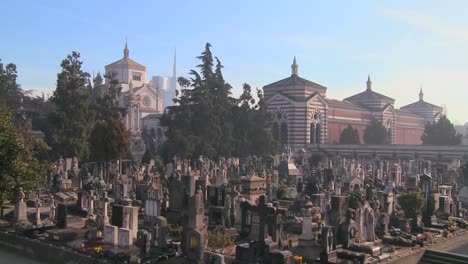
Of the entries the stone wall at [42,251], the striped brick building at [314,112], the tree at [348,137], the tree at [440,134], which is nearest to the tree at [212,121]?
the striped brick building at [314,112]

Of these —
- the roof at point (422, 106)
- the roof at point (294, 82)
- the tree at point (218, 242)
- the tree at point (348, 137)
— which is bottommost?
the tree at point (218, 242)

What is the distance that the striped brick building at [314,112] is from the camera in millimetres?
57656

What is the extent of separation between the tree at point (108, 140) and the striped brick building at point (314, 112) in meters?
28.7

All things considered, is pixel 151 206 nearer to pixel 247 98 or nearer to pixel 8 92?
pixel 247 98

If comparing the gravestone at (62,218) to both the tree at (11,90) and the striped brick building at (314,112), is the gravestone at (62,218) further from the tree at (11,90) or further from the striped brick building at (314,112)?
the striped brick building at (314,112)

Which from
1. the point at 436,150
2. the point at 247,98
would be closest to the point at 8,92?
the point at 247,98

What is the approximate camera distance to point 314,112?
2318 inches

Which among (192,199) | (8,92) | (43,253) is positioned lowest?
(43,253)

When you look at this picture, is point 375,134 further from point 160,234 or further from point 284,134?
point 160,234

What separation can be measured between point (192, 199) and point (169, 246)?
170 cm

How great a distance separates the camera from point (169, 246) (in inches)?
565

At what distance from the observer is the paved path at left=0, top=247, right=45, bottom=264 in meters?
14.2

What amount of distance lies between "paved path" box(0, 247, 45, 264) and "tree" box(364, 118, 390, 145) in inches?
2193

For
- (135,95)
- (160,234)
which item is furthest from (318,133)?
(160,234)
